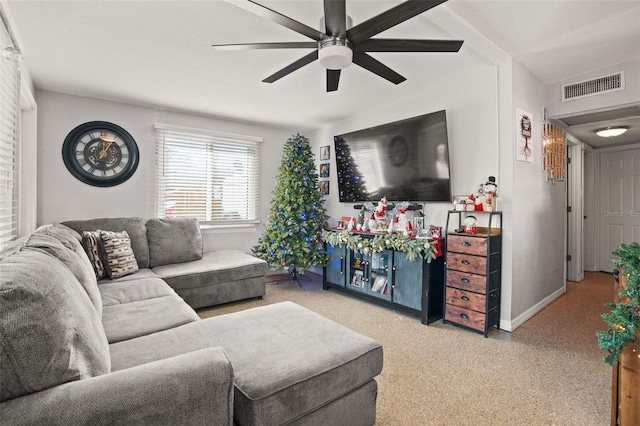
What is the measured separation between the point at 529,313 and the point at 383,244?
5.30 feet

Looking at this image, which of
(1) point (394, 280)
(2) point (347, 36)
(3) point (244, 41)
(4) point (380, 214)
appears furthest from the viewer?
(4) point (380, 214)

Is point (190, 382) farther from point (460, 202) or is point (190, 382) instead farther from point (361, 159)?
point (361, 159)

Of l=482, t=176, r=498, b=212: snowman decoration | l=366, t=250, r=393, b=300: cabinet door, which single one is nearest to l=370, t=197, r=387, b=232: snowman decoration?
l=366, t=250, r=393, b=300: cabinet door

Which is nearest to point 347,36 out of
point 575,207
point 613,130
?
point 613,130

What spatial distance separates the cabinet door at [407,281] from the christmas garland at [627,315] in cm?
174

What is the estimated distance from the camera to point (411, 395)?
1.96 meters

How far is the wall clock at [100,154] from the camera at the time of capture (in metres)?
3.66

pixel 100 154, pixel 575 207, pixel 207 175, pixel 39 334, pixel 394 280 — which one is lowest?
pixel 394 280

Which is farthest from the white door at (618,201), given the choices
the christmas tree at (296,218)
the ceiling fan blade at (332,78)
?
the ceiling fan blade at (332,78)

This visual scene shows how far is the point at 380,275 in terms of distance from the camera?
3627mm

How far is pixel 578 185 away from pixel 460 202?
2895mm

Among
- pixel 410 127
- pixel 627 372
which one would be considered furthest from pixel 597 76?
pixel 627 372

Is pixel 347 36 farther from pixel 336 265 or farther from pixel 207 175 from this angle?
pixel 207 175

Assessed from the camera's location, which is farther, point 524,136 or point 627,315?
point 524,136
